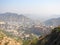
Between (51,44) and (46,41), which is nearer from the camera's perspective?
(51,44)

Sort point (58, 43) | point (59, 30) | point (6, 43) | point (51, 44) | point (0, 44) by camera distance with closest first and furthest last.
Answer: point (58, 43) < point (51, 44) < point (59, 30) < point (0, 44) < point (6, 43)

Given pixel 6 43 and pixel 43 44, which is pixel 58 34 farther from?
pixel 6 43

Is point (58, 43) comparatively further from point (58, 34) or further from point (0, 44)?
point (0, 44)

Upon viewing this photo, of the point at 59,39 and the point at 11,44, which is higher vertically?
the point at 59,39

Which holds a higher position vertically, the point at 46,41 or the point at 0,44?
the point at 46,41

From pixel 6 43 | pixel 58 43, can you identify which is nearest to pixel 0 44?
pixel 6 43

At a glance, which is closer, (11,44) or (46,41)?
(46,41)

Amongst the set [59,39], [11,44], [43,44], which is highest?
[59,39]

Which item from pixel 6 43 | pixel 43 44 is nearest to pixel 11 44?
pixel 6 43

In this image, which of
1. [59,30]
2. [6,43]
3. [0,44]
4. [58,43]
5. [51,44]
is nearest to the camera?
[58,43]
